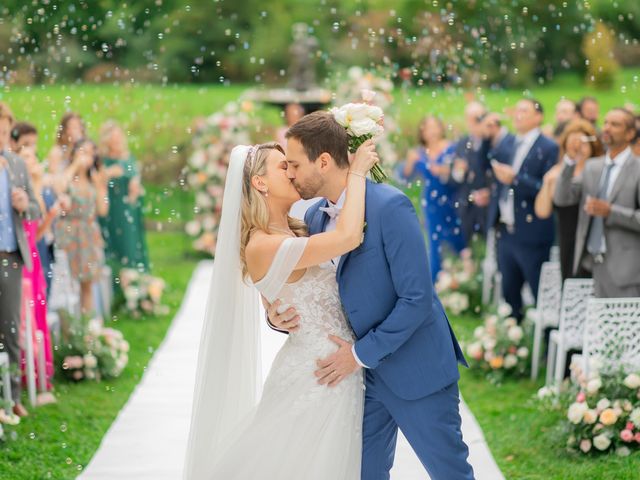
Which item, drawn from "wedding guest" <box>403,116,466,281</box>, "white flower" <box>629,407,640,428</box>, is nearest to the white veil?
"white flower" <box>629,407,640,428</box>

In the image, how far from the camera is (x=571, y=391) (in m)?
5.02

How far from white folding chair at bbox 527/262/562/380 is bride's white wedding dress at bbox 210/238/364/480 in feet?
10.6

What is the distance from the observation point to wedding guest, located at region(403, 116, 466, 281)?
9.08 metres

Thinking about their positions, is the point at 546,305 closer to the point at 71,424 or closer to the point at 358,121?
the point at 71,424

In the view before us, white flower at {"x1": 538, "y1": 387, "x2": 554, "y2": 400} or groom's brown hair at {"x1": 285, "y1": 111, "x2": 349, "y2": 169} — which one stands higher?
groom's brown hair at {"x1": 285, "y1": 111, "x2": 349, "y2": 169}

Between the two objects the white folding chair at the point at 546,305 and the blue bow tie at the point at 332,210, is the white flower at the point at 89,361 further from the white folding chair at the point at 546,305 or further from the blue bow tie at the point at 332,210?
the blue bow tie at the point at 332,210

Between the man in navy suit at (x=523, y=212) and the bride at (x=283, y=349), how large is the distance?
369 cm

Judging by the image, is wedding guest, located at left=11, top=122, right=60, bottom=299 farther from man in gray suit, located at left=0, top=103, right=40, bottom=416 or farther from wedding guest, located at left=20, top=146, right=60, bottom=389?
man in gray suit, located at left=0, top=103, right=40, bottom=416

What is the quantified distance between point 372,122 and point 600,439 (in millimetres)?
2206

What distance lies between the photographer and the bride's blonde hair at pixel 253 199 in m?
3.36

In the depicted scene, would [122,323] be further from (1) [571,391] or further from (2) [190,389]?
(1) [571,391]

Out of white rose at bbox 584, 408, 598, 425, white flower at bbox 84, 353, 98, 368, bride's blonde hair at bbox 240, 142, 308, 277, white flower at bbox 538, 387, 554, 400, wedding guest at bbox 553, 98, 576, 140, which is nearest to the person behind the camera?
bride's blonde hair at bbox 240, 142, 308, 277

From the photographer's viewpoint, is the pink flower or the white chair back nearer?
the pink flower

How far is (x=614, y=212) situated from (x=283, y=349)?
2.67 m
